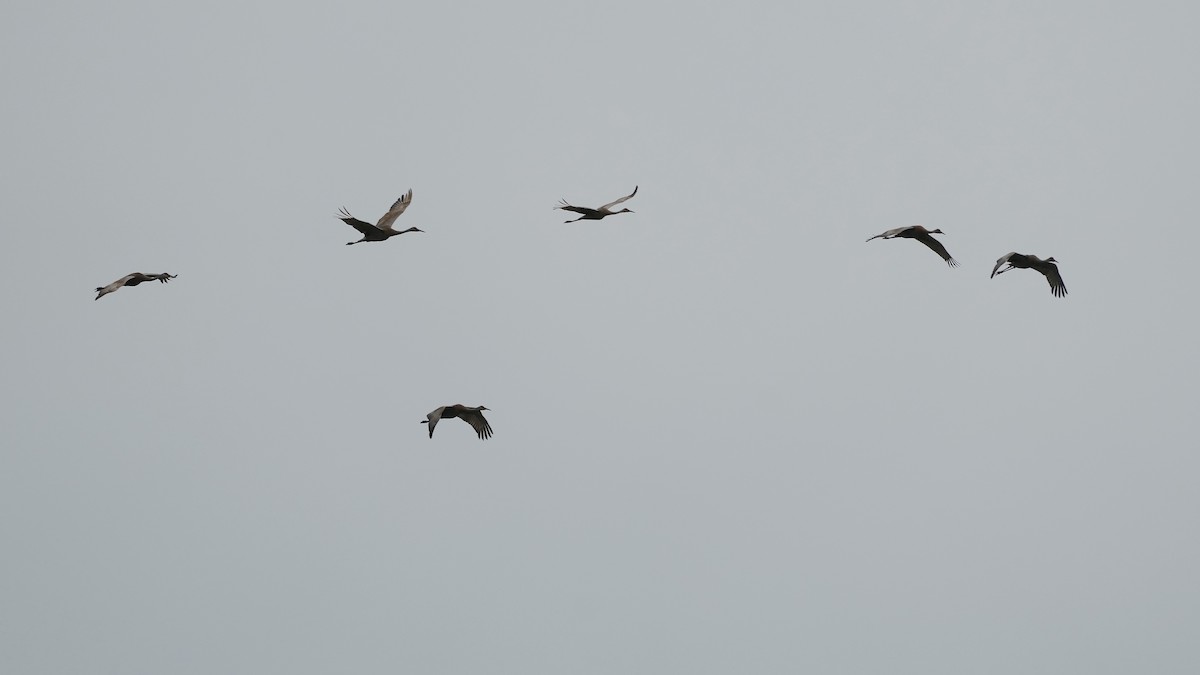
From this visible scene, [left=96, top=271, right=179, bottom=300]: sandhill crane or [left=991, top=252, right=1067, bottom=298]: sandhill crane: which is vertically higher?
[left=991, top=252, right=1067, bottom=298]: sandhill crane

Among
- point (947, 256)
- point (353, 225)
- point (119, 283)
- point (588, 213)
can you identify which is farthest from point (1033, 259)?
point (119, 283)

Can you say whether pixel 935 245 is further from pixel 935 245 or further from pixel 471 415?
pixel 471 415

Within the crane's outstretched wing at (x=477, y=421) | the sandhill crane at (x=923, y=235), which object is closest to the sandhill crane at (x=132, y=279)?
the crane's outstretched wing at (x=477, y=421)

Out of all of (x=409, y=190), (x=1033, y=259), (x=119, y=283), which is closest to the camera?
(x=119, y=283)

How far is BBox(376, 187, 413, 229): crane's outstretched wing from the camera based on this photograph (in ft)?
133

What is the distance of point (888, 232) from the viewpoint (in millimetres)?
37469

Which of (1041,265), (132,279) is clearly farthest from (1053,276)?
(132,279)

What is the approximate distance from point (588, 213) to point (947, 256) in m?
9.33

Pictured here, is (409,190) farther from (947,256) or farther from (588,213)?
(947,256)

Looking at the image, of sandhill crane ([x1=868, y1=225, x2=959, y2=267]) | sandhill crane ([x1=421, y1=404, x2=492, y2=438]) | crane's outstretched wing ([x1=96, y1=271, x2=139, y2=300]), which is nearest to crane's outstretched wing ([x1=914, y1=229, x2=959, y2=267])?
sandhill crane ([x1=868, y1=225, x2=959, y2=267])

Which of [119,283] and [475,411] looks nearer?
Answer: [119,283]

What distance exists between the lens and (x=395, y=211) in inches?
1622

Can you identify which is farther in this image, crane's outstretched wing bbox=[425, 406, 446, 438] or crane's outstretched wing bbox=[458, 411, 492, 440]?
crane's outstretched wing bbox=[458, 411, 492, 440]

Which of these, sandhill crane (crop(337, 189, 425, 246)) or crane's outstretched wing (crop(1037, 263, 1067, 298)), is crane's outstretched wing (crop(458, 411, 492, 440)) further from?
crane's outstretched wing (crop(1037, 263, 1067, 298))
